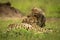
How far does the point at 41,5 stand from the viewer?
48906mm

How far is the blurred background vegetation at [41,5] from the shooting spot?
1804 inches

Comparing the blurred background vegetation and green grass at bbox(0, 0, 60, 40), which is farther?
the blurred background vegetation

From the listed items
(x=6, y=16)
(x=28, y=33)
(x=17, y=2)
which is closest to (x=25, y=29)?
(x=28, y=33)

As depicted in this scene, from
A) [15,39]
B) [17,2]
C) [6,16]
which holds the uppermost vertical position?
[17,2]

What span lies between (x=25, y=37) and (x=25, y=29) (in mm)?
1951

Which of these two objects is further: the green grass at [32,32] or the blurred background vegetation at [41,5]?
the blurred background vegetation at [41,5]

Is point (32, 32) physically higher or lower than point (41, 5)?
lower

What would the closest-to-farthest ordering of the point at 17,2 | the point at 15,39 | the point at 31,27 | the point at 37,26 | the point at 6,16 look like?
the point at 15,39 → the point at 31,27 → the point at 37,26 → the point at 6,16 → the point at 17,2

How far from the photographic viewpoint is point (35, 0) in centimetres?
5178

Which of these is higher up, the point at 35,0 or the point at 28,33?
the point at 35,0

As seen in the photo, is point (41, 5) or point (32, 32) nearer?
point (32, 32)

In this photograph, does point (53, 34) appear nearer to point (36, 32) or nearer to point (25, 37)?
point (36, 32)

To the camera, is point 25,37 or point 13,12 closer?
point 25,37

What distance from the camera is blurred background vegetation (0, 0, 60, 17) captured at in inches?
1804
